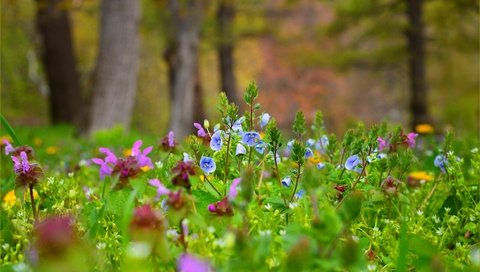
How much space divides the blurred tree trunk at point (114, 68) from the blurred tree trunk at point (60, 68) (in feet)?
13.0

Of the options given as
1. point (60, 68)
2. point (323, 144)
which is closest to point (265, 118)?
point (323, 144)

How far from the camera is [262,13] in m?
19.0

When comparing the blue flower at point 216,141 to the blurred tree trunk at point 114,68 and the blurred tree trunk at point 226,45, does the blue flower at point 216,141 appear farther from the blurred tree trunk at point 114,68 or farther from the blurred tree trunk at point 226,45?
the blurred tree trunk at point 226,45

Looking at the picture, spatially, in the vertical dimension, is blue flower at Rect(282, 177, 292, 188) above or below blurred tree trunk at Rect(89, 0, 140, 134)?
below

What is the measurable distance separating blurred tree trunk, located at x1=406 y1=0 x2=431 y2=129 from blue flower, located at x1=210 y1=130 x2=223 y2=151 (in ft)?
38.9

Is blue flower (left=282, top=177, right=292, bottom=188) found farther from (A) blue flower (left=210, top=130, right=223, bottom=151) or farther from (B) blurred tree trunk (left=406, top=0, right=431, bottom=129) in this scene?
(B) blurred tree trunk (left=406, top=0, right=431, bottom=129)

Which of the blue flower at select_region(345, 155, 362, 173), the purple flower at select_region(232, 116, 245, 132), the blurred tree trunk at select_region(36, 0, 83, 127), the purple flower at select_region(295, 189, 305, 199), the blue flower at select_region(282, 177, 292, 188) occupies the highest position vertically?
the blurred tree trunk at select_region(36, 0, 83, 127)

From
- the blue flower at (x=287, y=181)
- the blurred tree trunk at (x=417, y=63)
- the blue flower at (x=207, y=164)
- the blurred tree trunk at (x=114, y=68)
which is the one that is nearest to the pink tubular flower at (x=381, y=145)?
the blue flower at (x=287, y=181)

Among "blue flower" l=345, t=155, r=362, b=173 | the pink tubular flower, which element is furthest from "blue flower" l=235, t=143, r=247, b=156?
the pink tubular flower

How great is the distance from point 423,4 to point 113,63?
7.63 metres

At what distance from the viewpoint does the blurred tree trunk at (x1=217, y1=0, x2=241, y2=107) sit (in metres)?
17.8

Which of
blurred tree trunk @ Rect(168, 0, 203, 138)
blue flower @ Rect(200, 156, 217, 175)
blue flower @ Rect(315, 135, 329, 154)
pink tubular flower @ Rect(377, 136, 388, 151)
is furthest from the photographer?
blurred tree trunk @ Rect(168, 0, 203, 138)

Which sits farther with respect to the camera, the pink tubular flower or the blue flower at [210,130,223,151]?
the pink tubular flower

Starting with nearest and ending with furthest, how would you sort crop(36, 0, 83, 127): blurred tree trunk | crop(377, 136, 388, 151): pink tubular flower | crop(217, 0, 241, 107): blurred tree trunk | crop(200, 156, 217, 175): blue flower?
crop(200, 156, 217, 175): blue flower < crop(377, 136, 388, 151): pink tubular flower < crop(36, 0, 83, 127): blurred tree trunk < crop(217, 0, 241, 107): blurred tree trunk
